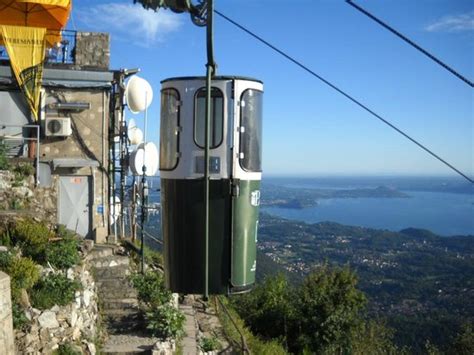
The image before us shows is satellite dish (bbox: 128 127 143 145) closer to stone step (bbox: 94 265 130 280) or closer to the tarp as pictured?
the tarp

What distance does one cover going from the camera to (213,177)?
162 inches

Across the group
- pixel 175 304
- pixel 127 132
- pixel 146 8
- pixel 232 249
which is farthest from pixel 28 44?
pixel 232 249

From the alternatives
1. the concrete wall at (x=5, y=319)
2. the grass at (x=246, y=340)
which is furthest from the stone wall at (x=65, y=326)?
the concrete wall at (x=5, y=319)

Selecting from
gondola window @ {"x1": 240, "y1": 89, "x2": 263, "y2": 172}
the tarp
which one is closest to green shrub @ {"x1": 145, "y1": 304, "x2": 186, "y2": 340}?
gondola window @ {"x1": 240, "y1": 89, "x2": 263, "y2": 172}

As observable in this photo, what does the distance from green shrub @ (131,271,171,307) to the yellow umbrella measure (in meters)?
7.44

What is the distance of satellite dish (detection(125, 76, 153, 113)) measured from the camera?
43.6 ft

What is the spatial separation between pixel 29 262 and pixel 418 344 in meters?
19.8

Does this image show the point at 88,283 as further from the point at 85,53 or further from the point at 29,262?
the point at 85,53

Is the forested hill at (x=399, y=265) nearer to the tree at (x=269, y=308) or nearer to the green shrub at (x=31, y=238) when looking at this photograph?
the tree at (x=269, y=308)

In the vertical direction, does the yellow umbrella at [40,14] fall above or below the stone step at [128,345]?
above

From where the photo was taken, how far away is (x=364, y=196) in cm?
19750

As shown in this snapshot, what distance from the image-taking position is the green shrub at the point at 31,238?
30.9ft

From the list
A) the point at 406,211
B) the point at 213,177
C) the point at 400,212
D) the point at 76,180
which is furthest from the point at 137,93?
the point at 406,211

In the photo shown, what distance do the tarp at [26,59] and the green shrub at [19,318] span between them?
6.62 m
